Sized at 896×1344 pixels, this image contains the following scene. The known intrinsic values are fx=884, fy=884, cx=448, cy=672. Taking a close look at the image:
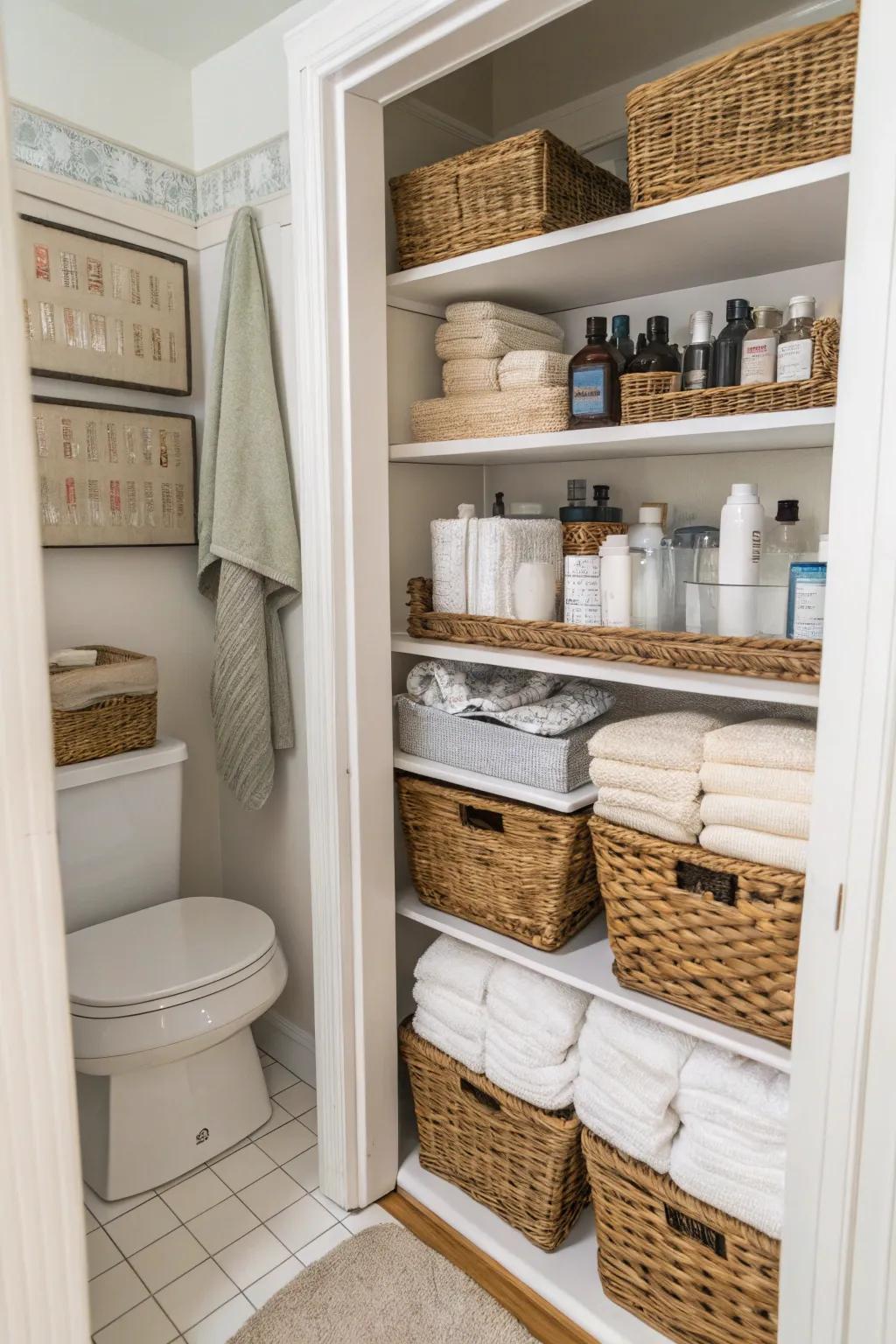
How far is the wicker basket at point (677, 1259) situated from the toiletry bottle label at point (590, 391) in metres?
1.17

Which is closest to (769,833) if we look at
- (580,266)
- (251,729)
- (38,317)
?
(580,266)

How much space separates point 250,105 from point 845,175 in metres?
1.32

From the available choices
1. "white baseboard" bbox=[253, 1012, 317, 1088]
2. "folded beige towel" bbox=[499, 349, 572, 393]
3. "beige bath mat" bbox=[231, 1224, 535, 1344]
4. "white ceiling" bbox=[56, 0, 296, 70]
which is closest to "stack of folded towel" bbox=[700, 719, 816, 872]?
"folded beige towel" bbox=[499, 349, 572, 393]

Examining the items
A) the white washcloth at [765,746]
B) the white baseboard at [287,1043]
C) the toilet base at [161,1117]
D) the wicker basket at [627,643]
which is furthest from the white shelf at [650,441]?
the white baseboard at [287,1043]

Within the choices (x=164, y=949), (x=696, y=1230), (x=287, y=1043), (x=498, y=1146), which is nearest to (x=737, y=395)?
(x=696, y=1230)

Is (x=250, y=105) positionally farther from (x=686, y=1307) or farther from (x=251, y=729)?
(x=686, y=1307)

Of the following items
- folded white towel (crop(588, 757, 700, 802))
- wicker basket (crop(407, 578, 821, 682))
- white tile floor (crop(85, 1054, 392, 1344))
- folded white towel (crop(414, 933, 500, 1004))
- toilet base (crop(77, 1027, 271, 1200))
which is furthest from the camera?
toilet base (crop(77, 1027, 271, 1200))

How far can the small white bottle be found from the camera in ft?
4.44

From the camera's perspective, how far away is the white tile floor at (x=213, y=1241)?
148 cm

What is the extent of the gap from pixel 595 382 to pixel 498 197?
1.07ft

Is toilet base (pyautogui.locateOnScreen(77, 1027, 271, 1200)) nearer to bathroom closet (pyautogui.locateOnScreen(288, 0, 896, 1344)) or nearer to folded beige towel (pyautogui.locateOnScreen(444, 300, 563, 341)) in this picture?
bathroom closet (pyautogui.locateOnScreen(288, 0, 896, 1344))

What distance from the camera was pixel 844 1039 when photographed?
3.30 ft

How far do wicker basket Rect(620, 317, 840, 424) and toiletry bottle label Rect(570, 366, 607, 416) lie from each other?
3 centimetres

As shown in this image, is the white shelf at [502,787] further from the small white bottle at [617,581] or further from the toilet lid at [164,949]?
→ the toilet lid at [164,949]
